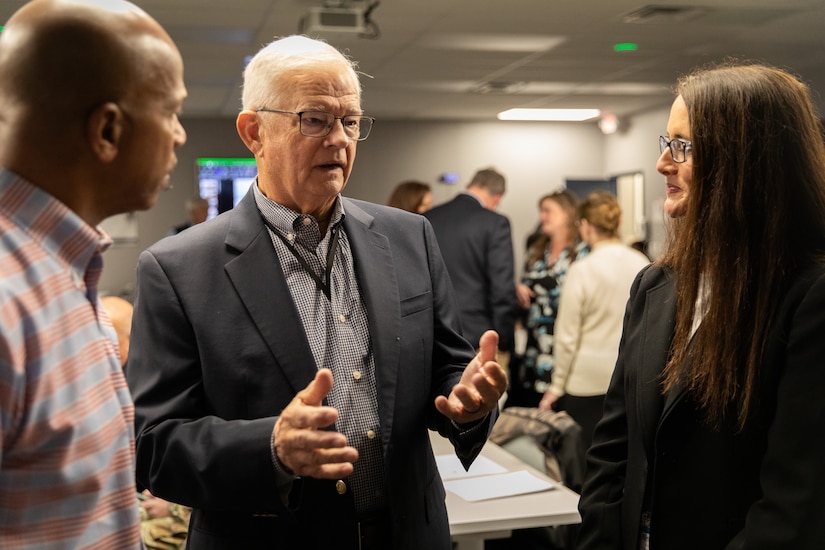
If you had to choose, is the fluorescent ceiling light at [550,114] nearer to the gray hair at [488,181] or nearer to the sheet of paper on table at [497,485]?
the gray hair at [488,181]

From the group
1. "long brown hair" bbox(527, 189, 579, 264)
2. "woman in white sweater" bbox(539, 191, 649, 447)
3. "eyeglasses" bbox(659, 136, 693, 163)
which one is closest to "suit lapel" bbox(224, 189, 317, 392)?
"eyeglasses" bbox(659, 136, 693, 163)

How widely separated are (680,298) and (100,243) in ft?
3.51

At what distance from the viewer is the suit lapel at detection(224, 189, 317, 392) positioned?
4.83 ft

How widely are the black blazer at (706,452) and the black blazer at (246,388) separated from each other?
30cm

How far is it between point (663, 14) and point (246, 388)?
16.2 feet

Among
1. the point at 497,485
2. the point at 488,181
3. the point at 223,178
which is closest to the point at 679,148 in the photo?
the point at 497,485

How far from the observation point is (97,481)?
0.82 metres

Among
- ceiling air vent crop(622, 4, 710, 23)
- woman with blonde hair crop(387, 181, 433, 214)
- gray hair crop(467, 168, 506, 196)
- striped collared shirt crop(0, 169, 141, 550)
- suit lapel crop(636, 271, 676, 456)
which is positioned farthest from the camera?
woman with blonde hair crop(387, 181, 433, 214)

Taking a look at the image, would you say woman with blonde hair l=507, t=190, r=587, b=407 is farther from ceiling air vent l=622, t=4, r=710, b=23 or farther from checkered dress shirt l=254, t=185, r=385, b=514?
checkered dress shirt l=254, t=185, r=385, b=514

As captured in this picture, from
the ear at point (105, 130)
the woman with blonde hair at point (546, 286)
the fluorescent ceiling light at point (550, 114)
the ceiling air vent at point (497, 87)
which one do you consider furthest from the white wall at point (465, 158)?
the ear at point (105, 130)

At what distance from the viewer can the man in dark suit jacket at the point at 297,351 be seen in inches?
55.0

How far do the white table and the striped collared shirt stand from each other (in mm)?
1491

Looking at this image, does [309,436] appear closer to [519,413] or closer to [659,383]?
[659,383]

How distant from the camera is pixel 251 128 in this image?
166 centimetres
